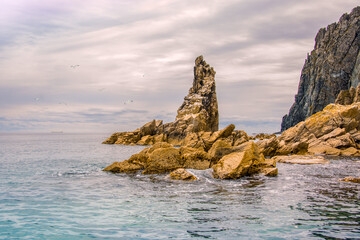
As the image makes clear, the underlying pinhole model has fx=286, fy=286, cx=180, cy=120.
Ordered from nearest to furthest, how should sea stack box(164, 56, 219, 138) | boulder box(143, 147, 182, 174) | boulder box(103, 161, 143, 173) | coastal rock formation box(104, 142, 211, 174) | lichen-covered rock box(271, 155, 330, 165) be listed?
boulder box(143, 147, 182, 174)
coastal rock formation box(104, 142, 211, 174)
boulder box(103, 161, 143, 173)
lichen-covered rock box(271, 155, 330, 165)
sea stack box(164, 56, 219, 138)

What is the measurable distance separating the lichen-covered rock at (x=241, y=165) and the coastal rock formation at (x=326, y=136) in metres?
17.7

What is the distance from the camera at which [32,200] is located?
15555mm

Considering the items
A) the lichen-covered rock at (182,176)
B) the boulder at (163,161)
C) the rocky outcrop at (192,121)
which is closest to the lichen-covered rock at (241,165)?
the lichen-covered rock at (182,176)

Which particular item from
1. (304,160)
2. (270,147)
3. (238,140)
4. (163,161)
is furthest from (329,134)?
(163,161)

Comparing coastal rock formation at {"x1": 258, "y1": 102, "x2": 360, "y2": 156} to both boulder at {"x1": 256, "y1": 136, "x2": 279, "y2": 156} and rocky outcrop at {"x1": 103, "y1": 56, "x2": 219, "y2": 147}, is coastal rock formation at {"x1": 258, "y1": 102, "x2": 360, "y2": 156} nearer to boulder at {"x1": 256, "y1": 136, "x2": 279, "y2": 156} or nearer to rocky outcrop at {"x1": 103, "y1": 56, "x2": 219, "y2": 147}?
boulder at {"x1": 256, "y1": 136, "x2": 279, "y2": 156}

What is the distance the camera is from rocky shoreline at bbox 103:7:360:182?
81.6ft

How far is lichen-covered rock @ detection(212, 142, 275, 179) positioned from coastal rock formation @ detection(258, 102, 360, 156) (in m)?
17.7

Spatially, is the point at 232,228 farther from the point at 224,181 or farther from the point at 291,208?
the point at 224,181

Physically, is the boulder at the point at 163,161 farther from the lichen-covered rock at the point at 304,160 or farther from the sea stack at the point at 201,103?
the sea stack at the point at 201,103

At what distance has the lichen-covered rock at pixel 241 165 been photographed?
22020 mm

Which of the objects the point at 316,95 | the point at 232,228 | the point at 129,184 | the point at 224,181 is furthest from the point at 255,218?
the point at 316,95

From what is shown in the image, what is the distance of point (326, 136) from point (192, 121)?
50230 mm

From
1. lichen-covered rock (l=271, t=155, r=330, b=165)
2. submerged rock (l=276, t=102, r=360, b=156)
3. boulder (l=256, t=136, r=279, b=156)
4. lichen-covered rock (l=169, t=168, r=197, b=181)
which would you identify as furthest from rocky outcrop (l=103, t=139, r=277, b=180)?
submerged rock (l=276, t=102, r=360, b=156)

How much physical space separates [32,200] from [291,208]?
44.1 feet
